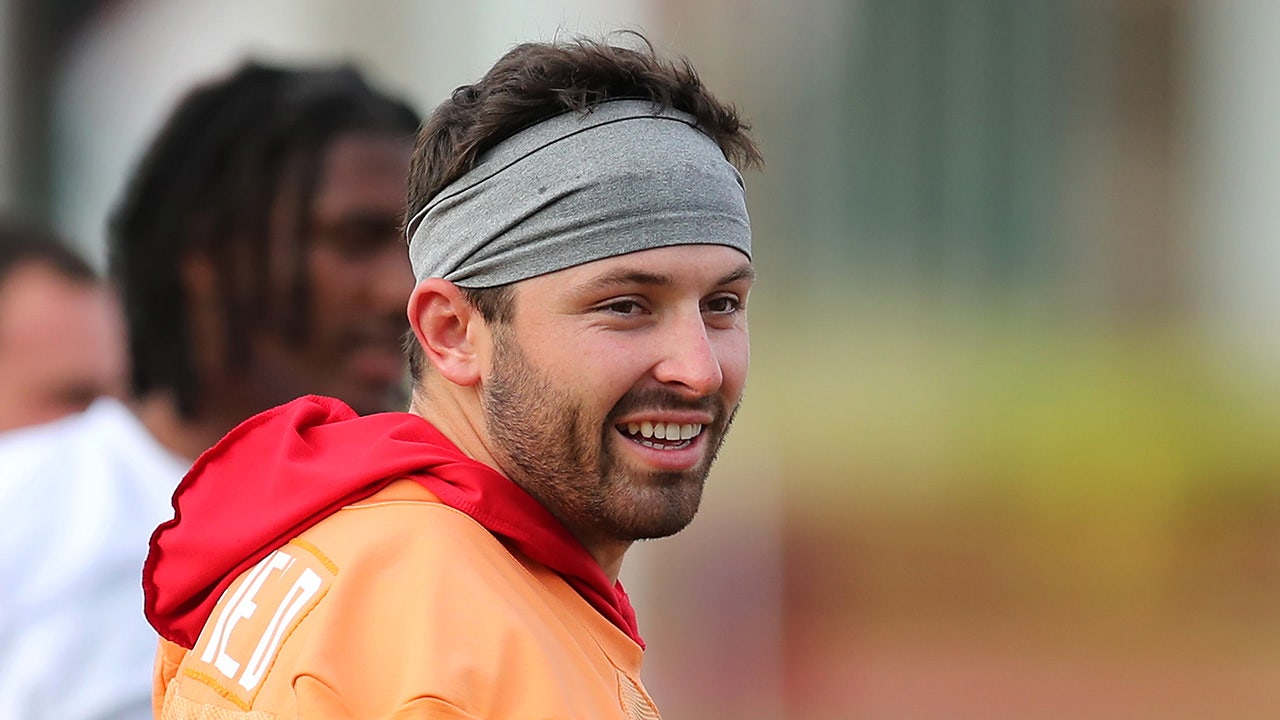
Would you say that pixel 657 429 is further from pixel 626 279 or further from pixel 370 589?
pixel 370 589

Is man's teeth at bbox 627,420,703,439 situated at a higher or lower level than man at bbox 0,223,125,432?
higher

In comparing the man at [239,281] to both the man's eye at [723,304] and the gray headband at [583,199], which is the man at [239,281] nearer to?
the gray headband at [583,199]

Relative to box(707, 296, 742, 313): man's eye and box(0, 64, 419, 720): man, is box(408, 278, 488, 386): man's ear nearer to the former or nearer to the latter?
box(707, 296, 742, 313): man's eye

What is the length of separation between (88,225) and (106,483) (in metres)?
4.22

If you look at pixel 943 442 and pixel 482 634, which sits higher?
pixel 482 634

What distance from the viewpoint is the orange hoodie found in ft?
6.03

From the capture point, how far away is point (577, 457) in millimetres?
2230

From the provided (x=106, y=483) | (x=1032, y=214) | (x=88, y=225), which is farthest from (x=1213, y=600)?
(x=106, y=483)

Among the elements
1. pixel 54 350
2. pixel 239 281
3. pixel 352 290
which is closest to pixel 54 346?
pixel 54 350

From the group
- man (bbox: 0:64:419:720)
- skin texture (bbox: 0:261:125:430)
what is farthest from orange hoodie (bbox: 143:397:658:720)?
skin texture (bbox: 0:261:125:430)

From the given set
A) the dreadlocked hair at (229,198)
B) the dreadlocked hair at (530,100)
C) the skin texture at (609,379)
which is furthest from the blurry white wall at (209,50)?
the skin texture at (609,379)

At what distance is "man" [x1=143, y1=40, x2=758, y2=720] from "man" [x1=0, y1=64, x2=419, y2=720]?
173 cm

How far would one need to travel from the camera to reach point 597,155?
7.38 ft

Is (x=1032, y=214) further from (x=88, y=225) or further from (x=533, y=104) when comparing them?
(x=533, y=104)
